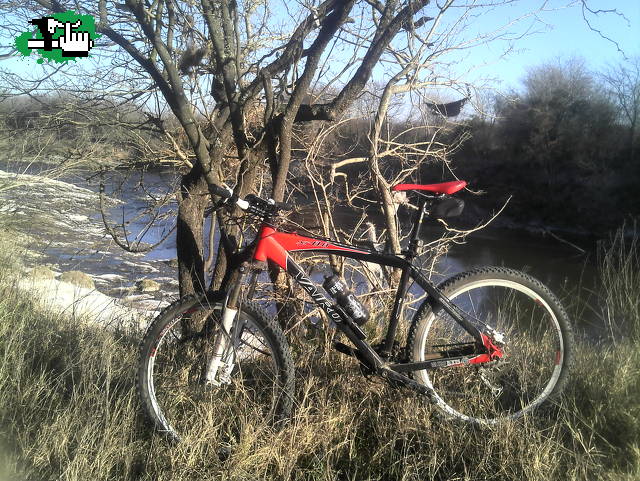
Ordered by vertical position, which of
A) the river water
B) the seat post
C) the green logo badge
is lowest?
the river water

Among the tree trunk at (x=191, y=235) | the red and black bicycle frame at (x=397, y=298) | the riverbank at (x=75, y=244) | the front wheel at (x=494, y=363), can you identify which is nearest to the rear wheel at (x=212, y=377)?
the red and black bicycle frame at (x=397, y=298)

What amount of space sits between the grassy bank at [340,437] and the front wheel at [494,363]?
4.8 inches

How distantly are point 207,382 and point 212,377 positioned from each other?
34mm

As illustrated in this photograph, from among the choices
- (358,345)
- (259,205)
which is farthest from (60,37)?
(358,345)

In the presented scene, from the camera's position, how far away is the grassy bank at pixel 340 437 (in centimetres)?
214

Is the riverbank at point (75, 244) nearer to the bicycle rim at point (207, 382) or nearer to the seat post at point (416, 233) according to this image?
the bicycle rim at point (207, 382)

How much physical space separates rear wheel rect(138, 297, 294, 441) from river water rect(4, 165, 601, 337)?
1.74 metres

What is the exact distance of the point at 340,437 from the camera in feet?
7.99

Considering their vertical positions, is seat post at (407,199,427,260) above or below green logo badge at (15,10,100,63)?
below

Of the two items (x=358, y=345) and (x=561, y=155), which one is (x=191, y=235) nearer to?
(x=358, y=345)

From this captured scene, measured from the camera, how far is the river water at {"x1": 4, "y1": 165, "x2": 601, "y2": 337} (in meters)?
5.86

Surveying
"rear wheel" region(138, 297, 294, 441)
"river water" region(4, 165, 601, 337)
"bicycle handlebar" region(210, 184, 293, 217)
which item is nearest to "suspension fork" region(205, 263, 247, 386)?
"rear wheel" region(138, 297, 294, 441)

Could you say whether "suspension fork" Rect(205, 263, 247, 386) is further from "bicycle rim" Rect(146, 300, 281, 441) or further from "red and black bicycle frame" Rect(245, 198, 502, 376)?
"red and black bicycle frame" Rect(245, 198, 502, 376)

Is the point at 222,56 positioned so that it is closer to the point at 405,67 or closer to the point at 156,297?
the point at 405,67
